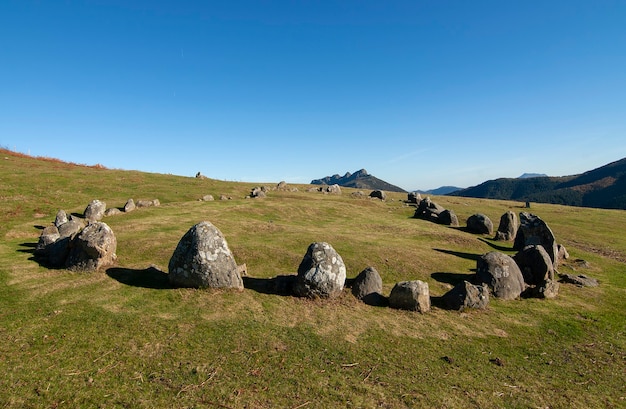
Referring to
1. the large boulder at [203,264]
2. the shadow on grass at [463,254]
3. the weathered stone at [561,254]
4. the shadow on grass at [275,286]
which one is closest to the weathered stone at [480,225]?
the weathered stone at [561,254]

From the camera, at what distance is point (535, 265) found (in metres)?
22.0

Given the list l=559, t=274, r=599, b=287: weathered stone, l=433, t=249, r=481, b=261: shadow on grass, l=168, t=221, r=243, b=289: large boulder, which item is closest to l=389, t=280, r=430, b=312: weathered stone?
l=168, t=221, r=243, b=289: large boulder

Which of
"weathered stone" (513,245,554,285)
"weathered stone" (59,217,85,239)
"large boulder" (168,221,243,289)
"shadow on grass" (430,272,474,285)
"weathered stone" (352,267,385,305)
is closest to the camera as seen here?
"large boulder" (168,221,243,289)

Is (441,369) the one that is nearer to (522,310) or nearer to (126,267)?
(522,310)

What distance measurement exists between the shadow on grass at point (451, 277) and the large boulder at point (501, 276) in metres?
1.86

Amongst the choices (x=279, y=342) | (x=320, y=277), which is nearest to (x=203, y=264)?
(x=320, y=277)

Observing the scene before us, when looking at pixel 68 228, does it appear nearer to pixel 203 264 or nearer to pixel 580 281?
pixel 203 264

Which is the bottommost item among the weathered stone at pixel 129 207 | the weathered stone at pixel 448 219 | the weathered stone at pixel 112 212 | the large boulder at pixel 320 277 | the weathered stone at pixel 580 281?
the weathered stone at pixel 580 281

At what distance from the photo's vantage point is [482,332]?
48.0ft

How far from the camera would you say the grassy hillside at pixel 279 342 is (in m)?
9.47

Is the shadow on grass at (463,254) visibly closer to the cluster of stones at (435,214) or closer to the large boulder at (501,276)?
the large boulder at (501,276)

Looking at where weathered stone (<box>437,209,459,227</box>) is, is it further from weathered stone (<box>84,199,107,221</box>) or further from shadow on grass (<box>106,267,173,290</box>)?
weathered stone (<box>84,199,107,221</box>)

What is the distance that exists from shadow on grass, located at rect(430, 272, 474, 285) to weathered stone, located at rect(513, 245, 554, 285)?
341cm

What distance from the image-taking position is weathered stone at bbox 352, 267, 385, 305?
1734cm
